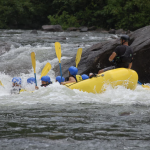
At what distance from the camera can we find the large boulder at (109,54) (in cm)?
784

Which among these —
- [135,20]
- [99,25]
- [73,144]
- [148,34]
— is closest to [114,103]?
[73,144]

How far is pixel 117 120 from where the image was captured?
13.0 ft

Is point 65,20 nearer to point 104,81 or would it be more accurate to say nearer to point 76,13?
point 76,13

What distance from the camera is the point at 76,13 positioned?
30547mm

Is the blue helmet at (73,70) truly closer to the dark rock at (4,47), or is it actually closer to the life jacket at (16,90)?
the life jacket at (16,90)

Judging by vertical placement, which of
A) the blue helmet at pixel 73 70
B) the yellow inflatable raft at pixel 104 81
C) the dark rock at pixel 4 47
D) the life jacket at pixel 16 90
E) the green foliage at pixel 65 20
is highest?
the green foliage at pixel 65 20

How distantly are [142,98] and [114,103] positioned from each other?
26.3 inches

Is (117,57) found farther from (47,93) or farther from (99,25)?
(99,25)

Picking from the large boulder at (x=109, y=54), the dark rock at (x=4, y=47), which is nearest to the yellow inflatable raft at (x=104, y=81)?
the large boulder at (x=109, y=54)

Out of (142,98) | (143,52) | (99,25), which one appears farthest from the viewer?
(99,25)

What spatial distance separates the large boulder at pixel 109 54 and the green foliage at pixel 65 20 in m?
20.7

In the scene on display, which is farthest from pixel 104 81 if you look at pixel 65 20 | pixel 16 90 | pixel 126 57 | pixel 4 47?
pixel 65 20

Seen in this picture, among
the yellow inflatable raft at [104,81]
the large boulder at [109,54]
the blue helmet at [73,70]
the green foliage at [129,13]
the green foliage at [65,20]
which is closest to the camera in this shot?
the yellow inflatable raft at [104,81]

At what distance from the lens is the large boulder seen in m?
7.84
